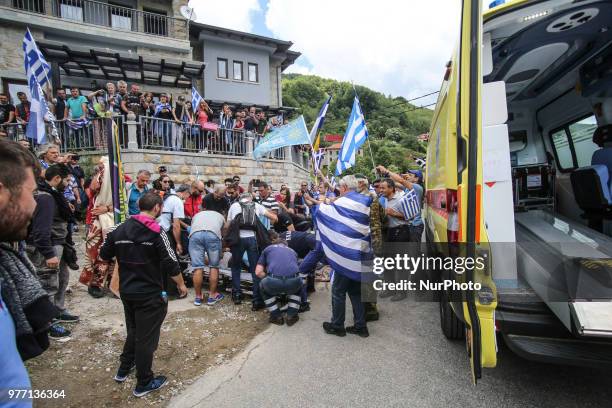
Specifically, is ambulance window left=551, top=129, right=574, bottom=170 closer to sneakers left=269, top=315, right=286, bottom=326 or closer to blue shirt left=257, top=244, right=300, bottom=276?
blue shirt left=257, top=244, right=300, bottom=276

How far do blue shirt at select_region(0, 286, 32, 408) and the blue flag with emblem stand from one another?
21.0 feet

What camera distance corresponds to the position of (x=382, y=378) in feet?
10.5

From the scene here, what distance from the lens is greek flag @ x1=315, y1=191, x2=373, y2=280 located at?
4172 millimetres

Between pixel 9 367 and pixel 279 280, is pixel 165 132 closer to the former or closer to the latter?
pixel 279 280

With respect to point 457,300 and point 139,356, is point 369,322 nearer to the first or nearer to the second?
point 457,300

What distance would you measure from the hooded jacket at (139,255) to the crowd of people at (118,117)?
8.43 meters

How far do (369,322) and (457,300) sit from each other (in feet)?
7.12

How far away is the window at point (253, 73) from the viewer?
844 inches

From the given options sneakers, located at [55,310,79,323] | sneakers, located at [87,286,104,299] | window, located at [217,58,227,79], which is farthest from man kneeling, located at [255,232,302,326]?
window, located at [217,58,227,79]

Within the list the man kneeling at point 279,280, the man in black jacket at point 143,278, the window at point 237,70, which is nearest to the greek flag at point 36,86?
the man in black jacket at point 143,278

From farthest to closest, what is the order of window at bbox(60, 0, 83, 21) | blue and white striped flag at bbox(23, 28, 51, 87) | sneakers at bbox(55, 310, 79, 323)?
1. window at bbox(60, 0, 83, 21)
2. blue and white striped flag at bbox(23, 28, 51, 87)
3. sneakers at bbox(55, 310, 79, 323)

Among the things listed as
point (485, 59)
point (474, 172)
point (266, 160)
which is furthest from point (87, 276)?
point (266, 160)

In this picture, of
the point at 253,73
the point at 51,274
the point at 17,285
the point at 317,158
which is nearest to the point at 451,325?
the point at 17,285

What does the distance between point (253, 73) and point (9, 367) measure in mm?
22322
